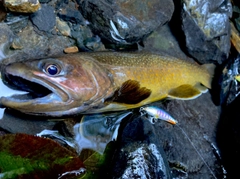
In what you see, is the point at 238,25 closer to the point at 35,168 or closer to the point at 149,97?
the point at 149,97

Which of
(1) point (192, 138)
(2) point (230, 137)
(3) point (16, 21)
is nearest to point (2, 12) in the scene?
(3) point (16, 21)

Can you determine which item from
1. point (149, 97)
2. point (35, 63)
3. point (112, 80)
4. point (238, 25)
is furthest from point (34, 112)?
point (238, 25)

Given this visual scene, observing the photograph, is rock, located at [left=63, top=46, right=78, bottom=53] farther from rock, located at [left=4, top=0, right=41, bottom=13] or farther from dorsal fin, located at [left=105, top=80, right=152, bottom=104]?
dorsal fin, located at [left=105, top=80, right=152, bottom=104]

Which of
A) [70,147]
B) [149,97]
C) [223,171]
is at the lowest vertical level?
[223,171]

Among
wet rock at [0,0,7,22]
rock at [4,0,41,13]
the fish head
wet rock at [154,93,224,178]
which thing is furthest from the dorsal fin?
wet rock at [0,0,7,22]

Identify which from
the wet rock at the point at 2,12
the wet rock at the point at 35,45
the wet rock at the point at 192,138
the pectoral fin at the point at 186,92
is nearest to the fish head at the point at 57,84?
the wet rock at the point at 35,45

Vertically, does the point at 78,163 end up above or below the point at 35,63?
below

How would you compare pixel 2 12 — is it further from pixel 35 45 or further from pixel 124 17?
pixel 124 17
